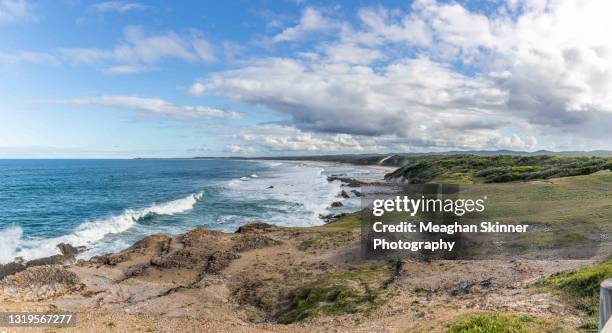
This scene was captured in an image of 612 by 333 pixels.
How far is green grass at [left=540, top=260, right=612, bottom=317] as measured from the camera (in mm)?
11265

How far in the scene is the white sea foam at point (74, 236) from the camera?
3122cm

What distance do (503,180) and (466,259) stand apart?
118 ft

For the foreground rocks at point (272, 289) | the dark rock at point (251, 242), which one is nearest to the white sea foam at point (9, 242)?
the foreground rocks at point (272, 289)

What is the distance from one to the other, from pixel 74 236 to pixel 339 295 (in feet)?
99.0

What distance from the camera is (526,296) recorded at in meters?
13.4

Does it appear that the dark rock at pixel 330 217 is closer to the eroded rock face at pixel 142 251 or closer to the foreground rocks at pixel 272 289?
the foreground rocks at pixel 272 289


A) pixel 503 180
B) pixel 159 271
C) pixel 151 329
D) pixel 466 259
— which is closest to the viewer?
pixel 151 329

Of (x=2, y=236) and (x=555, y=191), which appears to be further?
(x=2, y=236)

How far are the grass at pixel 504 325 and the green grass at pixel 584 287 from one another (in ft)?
6.00

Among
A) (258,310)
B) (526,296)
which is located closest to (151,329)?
(258,310)

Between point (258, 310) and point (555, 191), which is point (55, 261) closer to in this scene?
point (258, 310)

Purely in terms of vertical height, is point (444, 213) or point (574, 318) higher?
point (444, 213)

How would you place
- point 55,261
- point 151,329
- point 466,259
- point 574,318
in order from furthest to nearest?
point 55,261 → point 466,259 → point 151,329 → point 574,318

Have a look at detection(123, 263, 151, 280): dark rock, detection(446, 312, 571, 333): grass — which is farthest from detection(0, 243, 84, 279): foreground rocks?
detection(446, 312, 571, 333): grass
